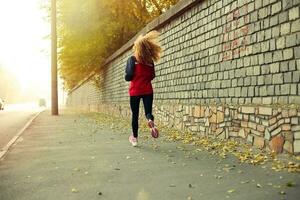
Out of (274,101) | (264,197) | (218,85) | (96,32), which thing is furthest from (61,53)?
(264,197)

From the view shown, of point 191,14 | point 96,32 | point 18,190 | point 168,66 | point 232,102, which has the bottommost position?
point 18,190

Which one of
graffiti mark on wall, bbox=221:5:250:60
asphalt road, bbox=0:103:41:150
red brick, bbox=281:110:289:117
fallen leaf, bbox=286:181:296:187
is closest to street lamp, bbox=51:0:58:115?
asphalt road, bbox=0:103:41:150

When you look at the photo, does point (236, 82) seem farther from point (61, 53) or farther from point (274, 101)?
point (61, 53)

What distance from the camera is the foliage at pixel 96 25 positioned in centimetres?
2436

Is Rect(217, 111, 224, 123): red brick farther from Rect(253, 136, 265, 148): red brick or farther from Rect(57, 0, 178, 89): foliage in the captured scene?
Rect(57, 0, 178, 89): foliage

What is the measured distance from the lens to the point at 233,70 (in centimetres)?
818

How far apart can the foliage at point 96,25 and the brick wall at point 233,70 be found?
11.9m

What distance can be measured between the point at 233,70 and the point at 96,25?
57.0ft

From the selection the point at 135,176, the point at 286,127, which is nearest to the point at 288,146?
the point at 286,127

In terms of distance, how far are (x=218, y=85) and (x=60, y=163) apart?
371cm

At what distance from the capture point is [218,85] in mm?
8883

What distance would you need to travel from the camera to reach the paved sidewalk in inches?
183

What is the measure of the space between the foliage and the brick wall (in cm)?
1190

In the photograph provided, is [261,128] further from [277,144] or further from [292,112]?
[292,112]
